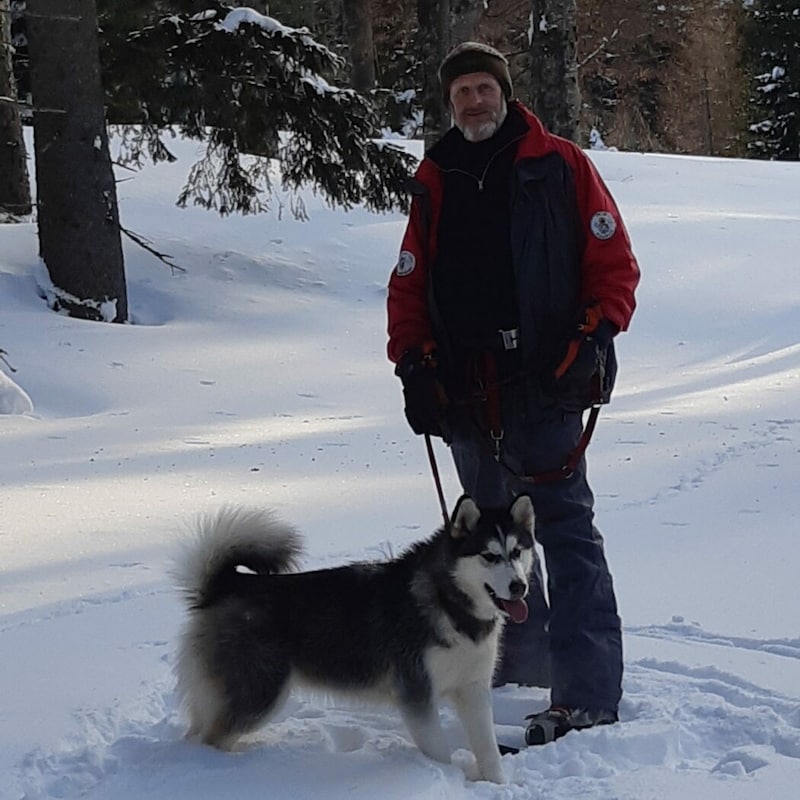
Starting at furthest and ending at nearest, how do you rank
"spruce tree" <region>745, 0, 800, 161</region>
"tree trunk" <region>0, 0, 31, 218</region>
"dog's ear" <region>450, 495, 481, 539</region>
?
"spruce tree" <region>745, 0, 800, 161</region> → "tree trunk" <region>0, 0, 31, 218</region> → "dog's ear" <region>450, 495, 481, 539</region>

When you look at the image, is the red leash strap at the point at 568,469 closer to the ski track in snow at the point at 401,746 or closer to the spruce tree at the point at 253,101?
the ski track in snow at the point at 401,746

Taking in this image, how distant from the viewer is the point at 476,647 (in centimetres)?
329

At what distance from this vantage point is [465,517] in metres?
3.33

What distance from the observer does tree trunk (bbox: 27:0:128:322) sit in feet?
31.0

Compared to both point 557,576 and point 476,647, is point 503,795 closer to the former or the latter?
point 476,647

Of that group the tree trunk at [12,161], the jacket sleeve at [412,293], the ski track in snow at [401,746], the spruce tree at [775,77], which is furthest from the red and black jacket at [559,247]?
the spruce tree at [775,77]

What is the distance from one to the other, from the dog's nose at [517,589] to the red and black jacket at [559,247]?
0.67 metres

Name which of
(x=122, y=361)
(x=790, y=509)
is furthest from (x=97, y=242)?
(x=790, y=509)

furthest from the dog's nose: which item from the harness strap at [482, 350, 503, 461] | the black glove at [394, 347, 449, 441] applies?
the black glove at [394, 347, 449, 441]

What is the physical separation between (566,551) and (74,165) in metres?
7.24

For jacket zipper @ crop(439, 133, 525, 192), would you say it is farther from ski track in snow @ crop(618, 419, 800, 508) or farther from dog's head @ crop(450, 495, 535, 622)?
ski track in snow @ crop(618, 419, 800, 508)

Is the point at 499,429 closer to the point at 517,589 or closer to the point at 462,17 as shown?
the point at 517,589

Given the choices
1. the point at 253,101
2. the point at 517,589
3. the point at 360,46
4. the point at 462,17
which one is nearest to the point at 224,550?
the point at 517,589

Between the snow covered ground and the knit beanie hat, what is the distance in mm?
1990
